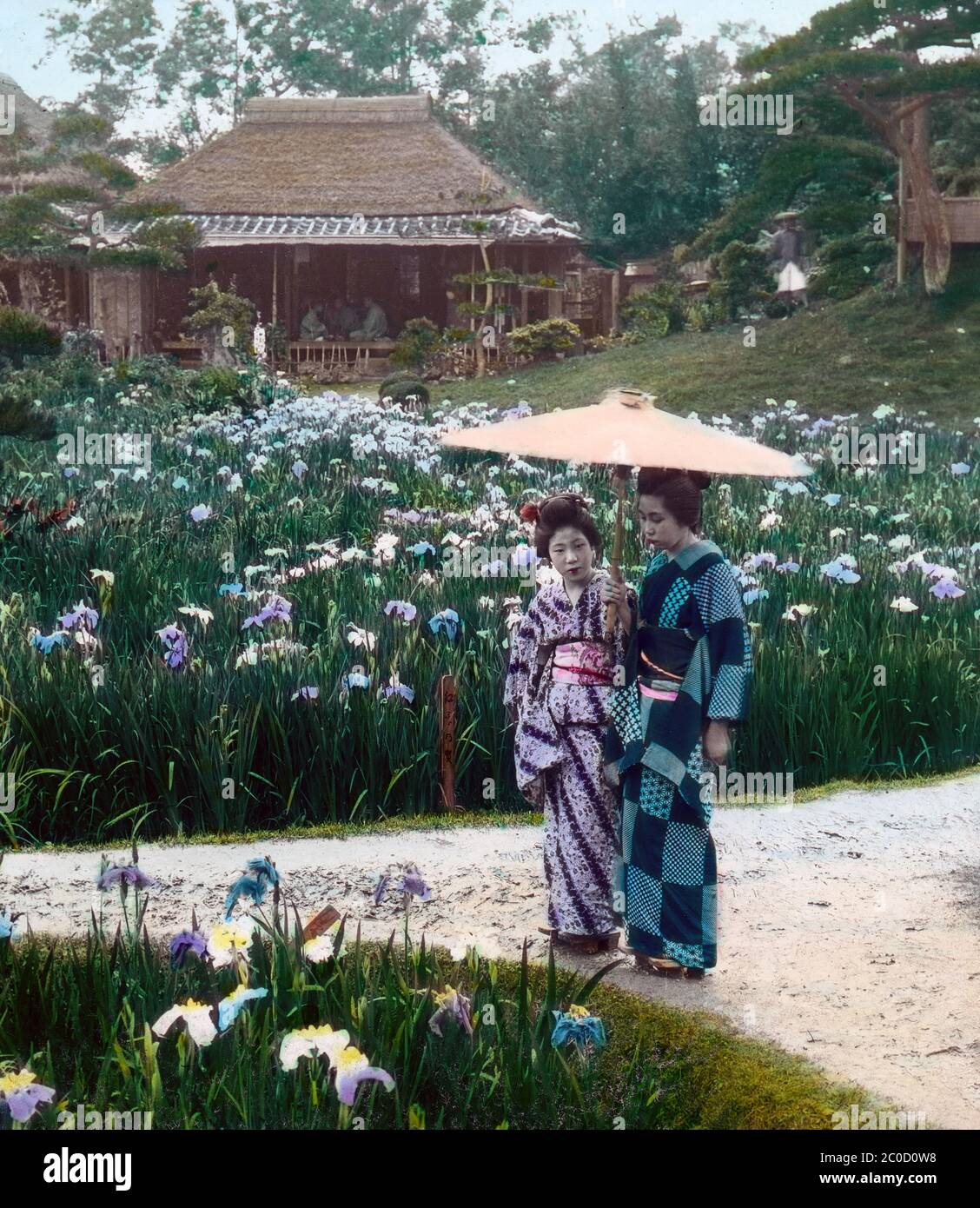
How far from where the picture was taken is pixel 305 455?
10133mm

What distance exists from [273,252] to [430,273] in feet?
8.39

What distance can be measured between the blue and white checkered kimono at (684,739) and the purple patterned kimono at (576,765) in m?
0.13

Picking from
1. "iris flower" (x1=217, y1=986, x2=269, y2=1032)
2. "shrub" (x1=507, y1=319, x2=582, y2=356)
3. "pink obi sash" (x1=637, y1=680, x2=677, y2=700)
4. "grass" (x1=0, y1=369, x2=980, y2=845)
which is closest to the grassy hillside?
"shrub" (x1=507, y1=319, x2=582, y2=356)

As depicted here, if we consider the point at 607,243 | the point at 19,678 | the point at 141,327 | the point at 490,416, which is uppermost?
the point at 607,243

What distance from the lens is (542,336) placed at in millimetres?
21797

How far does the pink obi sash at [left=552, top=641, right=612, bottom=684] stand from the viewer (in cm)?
386

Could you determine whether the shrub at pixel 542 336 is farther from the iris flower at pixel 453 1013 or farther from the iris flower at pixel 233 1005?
the iris flower at pixel 233 1005

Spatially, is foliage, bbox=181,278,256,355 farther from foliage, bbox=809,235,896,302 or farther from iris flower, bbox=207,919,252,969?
iris flower, bbox=207,919,252,969

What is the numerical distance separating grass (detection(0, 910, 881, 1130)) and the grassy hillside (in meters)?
13.4

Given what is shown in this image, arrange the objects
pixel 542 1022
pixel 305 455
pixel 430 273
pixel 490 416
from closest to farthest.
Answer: pixel 542 1022
pixel 305 455
pixel 490 416
pixel 430 273

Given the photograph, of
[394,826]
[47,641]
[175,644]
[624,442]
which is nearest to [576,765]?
[624,442]

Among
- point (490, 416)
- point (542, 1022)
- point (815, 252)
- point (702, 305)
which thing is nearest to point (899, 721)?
point (542, 1022)
